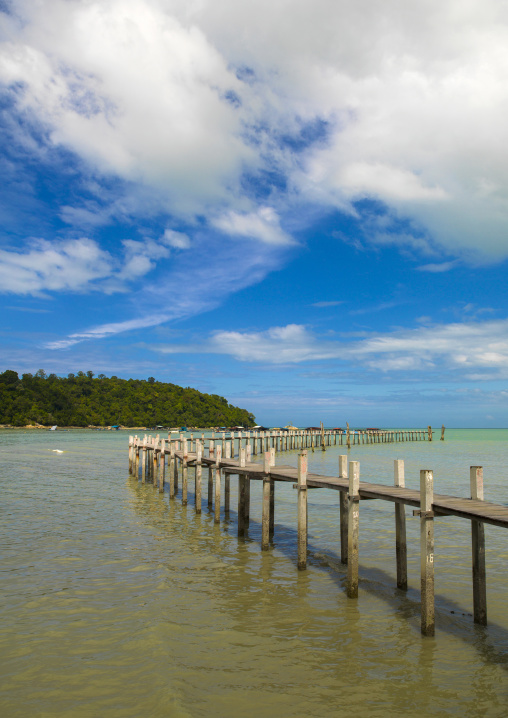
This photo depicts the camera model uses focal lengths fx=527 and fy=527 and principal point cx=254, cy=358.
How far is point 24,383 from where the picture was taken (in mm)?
138000

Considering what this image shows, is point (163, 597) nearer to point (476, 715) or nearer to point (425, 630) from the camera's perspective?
point (425, 630)

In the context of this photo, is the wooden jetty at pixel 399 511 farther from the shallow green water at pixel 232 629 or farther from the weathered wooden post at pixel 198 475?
the weathered wooden post at pixel 198 475

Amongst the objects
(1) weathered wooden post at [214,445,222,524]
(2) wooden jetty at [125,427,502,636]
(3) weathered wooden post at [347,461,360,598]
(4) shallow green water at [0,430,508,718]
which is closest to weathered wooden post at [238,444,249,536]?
(2) wooden jetty at [125,427,502,636]

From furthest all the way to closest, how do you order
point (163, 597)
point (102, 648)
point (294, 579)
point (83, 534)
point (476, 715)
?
point (83, 534) → point (294, 579) → point (163, 597) → point (102, 648) → point (476, 715)

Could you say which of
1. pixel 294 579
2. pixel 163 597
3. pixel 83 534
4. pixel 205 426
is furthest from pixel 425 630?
pixel 205 426

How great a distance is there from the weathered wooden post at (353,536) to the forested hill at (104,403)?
417ft

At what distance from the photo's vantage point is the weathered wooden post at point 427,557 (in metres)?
7.03

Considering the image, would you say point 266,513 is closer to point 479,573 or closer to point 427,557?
point 427,557

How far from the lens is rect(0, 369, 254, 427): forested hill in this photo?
12825cm

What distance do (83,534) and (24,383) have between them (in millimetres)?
136963

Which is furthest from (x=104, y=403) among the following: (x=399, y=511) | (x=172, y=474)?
(x=399, y=511)

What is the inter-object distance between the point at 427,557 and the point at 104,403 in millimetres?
150700

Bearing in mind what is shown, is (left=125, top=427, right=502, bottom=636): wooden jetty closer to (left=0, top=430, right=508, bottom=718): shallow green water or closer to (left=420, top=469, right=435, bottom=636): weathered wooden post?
(left=420, top=469, right=435, bottom=636): weathered wooden post

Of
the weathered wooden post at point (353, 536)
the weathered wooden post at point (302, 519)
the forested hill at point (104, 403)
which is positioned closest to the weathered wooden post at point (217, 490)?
the weathered wooden post at point (302, 519)
